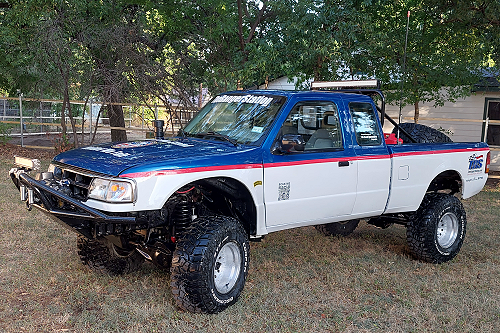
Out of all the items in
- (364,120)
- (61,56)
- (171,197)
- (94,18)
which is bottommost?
(171,197)

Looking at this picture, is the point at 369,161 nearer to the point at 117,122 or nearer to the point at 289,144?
the point at 289,144

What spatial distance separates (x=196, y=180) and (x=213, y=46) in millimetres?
9619

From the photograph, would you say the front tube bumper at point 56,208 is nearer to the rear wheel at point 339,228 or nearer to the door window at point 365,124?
the door window at point 365,124

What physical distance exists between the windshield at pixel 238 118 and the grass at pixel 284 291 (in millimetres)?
1590

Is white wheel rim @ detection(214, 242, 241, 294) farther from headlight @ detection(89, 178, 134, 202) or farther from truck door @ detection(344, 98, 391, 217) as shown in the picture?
truck door @ detection(344, 98, 391, 217)

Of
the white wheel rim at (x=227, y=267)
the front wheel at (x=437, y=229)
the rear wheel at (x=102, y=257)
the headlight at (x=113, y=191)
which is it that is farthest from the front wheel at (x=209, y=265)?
the front wheel at (x=437, y=229)

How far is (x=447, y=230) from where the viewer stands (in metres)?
6.96

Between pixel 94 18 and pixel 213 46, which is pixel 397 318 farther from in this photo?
pixel 94 18

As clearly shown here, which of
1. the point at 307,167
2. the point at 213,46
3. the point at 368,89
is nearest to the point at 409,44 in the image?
the point at 213,46

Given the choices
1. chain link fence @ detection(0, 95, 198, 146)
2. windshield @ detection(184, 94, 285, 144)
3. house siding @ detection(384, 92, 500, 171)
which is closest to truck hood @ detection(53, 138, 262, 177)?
windshield @ detection(184, 94, 285, 144)

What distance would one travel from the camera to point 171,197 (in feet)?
15.8

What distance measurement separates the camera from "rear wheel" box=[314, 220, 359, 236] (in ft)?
24.8

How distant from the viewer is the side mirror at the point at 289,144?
4977mm

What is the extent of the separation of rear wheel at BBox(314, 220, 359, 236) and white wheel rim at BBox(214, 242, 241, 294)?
9.33ft
